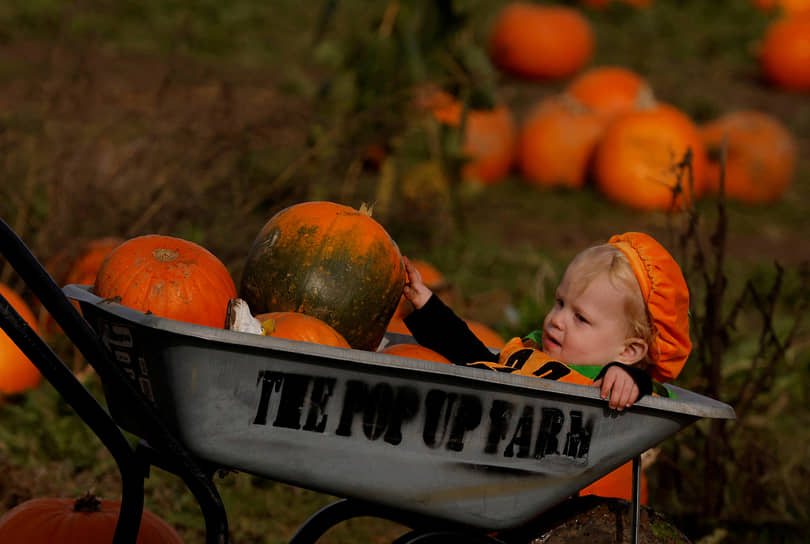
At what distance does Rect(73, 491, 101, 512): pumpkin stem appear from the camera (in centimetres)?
240

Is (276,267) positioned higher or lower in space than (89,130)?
higher

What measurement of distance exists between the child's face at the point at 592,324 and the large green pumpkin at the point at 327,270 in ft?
1.49

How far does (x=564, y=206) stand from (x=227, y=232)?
3.68 m

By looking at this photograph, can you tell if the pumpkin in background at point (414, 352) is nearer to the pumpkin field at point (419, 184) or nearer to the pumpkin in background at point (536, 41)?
the pumpkin field at point (419, 184)

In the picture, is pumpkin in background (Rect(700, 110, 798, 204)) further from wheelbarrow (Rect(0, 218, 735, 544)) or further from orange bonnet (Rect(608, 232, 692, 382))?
wheelbarrow (Rect(0, 218, 735, 544))

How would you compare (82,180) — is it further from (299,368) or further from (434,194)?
(299,368)

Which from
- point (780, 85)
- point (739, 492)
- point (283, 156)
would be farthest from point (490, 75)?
point (780, 85)

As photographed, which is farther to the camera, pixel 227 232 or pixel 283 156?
pixel 283 156

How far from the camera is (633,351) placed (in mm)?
2447

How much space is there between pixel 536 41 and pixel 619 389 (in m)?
8.80

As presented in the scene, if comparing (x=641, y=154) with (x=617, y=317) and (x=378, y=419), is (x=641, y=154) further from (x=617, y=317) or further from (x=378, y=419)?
(x=378, y=419)

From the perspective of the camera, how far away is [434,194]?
231 inches

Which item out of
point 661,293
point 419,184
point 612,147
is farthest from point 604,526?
point 612,147

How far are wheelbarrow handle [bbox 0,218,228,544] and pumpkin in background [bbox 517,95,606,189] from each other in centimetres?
599
